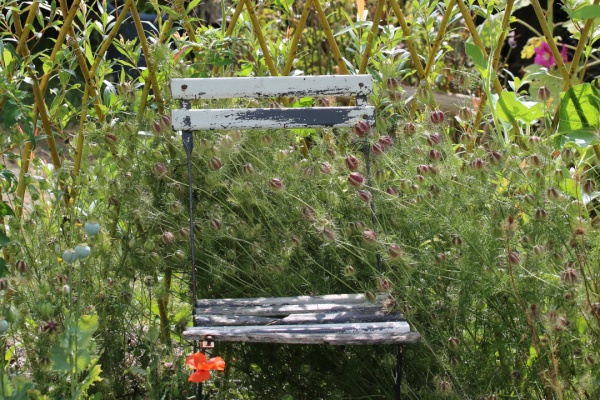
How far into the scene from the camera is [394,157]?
175cm

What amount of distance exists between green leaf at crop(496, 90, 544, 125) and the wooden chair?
39 cm

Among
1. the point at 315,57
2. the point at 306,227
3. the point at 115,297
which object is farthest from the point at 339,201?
the point at 315,57

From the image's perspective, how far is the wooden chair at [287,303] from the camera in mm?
1292

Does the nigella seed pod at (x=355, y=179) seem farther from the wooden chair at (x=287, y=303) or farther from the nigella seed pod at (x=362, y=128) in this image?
the wooden chair at (x=287, y=303)

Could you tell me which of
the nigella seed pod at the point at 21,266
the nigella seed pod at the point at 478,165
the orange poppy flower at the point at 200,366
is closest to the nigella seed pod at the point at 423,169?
the nigella seed pod at the point at 478,165

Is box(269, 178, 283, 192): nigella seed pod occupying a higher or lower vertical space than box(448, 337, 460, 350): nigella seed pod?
higher

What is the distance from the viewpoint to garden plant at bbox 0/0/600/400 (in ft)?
4.46

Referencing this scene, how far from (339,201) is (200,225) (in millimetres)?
409

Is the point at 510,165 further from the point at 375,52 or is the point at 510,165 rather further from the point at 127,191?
the point at 127,191

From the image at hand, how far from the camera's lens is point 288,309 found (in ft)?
4.76

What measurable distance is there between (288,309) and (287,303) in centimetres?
3

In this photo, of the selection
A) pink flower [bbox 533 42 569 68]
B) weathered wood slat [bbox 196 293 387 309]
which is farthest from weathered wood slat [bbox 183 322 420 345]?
pink flower [bbox 533 42 569 68]

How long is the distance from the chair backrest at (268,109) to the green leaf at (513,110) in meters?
0.39

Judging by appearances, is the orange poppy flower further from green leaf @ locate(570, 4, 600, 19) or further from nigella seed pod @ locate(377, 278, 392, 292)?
green leaf @ locate(570, 4, 600, 19)
